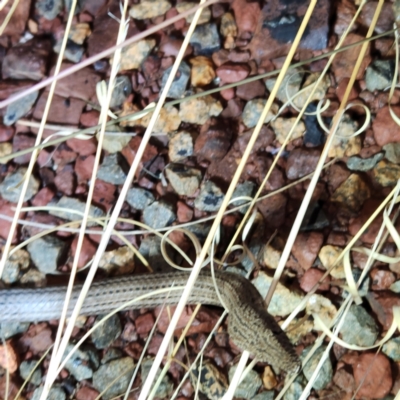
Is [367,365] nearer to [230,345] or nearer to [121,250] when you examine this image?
[230,345]

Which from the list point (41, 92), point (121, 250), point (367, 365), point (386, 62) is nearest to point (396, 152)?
point (386, 62)

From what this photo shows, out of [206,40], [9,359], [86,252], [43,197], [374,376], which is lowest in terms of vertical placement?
[374,376]

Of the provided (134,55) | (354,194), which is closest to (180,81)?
(134,55)

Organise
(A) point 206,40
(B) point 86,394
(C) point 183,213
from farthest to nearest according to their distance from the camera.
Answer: (A) point 206,40 < (C) point 183,213 < (B) point 86,394

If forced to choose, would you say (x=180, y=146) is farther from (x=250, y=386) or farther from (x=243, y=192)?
(x=250, y=386)

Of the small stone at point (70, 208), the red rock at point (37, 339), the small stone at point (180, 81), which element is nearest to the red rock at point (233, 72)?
the small stone at point (180, 81)

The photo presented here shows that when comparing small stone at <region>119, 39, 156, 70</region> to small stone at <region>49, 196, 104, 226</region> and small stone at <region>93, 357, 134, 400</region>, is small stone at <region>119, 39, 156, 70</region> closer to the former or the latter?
small stone at <region>49, 196, 104, 226</region>

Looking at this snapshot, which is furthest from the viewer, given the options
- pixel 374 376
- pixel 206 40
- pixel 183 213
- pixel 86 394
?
pixel 206 40

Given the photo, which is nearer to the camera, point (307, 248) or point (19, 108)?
point (307, 248)
